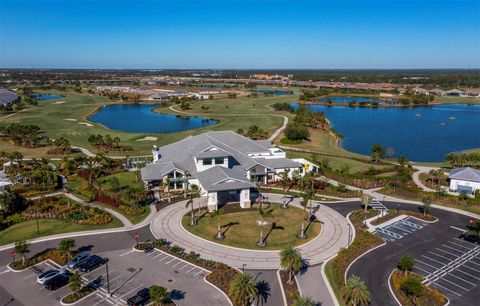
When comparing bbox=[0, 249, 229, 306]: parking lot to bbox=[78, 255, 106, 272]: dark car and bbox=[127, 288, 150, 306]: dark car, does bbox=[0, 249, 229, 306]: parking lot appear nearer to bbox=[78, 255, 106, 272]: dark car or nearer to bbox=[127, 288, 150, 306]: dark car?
bbox=[78, 255, 106, 272]: dark car

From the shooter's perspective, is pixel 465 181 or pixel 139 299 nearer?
pixel 139 299

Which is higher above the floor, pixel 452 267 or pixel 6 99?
pixel 6 99

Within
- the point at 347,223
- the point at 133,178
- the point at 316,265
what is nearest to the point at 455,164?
the point at 347,223

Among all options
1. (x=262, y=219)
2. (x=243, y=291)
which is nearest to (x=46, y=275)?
(x=243, y=291)

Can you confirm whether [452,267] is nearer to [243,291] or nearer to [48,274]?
[243,291]

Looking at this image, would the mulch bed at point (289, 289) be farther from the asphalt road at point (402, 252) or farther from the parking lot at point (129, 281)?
the asphalt road at point (402, 252)

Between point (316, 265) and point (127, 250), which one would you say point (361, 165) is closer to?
point (316, 265)

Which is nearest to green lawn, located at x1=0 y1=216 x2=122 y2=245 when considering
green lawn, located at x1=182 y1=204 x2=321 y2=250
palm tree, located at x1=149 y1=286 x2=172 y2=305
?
green lawn, located at x1=182 y1=204 x2=321 y2=250
